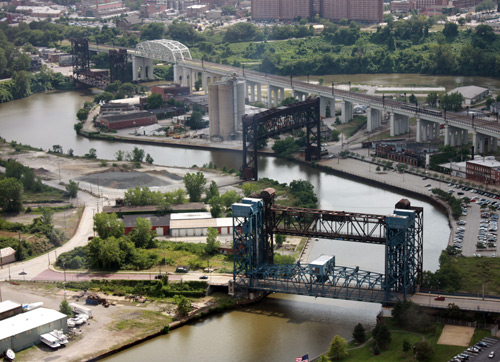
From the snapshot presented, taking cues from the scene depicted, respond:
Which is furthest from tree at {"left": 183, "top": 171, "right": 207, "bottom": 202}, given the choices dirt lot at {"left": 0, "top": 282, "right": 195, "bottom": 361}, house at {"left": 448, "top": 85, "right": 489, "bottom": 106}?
house at {"left": 448, "top": 85, "right": 489, "bottom": 106}

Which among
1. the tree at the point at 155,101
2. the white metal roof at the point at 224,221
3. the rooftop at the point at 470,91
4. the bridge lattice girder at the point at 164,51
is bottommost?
the white metal roof at the point at 224,221

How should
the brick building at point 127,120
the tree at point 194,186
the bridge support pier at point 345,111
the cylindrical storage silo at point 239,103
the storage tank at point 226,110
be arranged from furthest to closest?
the brick building at point 127,120 → the bridge support pier at point 345,111 → the cylindrical storage silo at point 239,103 → the storage tank at point 226,110 → the tree at point 194,186

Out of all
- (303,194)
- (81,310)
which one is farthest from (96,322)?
(303,194)

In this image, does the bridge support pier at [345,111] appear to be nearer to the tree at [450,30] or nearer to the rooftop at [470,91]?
the rooftop at [470,91]

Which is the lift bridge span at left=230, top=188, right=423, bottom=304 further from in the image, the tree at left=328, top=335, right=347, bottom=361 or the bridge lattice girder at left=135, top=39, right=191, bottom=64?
the bridge lattice girder at left=135, top=39, right=191, bottom=64

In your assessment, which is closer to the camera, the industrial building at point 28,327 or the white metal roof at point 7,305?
the industrial building at point 28,327

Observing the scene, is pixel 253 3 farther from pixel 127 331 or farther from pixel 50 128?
pixel 127 331

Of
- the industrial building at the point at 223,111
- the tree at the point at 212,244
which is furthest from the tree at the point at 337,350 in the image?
the industrial building at the point at 223,111

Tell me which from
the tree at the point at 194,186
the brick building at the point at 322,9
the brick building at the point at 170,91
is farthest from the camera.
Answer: the brick building at the point at 322,9
